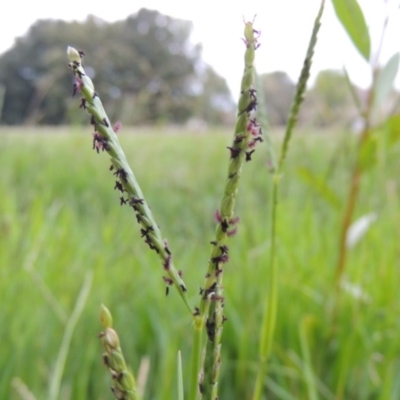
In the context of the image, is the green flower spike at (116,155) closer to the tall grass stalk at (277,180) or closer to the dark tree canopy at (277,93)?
the tall grass stalk at (277,180)

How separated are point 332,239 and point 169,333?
722 mm

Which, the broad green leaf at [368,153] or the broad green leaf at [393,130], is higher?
the broad green leaf at [393,130]

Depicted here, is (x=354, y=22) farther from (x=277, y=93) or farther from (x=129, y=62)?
(x=129, y=62)

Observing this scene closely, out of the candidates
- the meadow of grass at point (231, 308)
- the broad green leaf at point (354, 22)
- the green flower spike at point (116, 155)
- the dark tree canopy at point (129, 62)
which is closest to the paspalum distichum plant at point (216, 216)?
the green flower spike at point (116, 155)

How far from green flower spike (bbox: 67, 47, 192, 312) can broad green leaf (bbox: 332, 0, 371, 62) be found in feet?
0.81

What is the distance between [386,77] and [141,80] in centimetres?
307

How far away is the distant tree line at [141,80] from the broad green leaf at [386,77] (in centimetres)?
114

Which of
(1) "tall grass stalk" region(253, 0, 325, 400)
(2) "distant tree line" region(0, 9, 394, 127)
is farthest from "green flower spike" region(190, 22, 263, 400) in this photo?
(2) "distant tree line" region(0, 9, 394, 127)

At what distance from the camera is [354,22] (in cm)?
41

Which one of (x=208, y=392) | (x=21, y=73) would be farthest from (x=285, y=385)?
(x=21, y=73)

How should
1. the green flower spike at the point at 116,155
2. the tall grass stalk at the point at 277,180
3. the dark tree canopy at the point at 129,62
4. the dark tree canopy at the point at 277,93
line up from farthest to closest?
the dark tree canopy at the point at 129,62, the dark tree canopy at the point at 277,93, the tall grass stalk at the point at 277,180, the green flower spike at the point at 116,155

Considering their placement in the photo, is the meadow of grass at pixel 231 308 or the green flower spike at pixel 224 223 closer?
the green flower spike at pixel 224 223

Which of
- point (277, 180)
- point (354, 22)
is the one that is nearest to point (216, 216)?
point (277, 180)

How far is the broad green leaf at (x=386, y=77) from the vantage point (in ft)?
1.67
